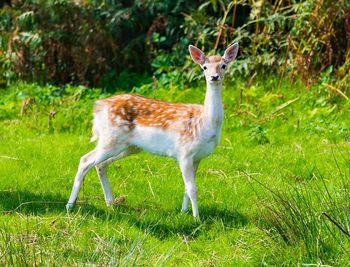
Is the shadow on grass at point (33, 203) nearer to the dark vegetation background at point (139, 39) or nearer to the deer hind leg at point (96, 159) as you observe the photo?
the deer hind leg at point (96, 159)

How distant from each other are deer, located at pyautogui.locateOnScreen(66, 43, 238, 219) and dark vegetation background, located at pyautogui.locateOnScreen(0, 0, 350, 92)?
4106 millimetres

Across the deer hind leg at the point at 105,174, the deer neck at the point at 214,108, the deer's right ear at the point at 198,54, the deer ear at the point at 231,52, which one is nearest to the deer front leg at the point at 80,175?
the deer hind leg at the point at 105,174

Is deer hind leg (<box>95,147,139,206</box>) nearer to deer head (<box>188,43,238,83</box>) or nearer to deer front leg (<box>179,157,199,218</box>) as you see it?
deer front leg (<box>179,157,199,218</box>)

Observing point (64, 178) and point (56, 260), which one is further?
point (64, 178)

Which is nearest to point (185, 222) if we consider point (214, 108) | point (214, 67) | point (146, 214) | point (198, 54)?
point (146, 214)

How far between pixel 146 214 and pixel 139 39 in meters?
6.21

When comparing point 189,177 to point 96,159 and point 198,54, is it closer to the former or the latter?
point 96,159

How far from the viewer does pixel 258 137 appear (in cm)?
1018

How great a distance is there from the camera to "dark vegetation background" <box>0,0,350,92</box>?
12.0m

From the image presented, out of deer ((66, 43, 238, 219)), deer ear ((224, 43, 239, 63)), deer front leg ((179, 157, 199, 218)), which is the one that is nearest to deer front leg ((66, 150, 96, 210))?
deer ((66, 43, 238, 219))

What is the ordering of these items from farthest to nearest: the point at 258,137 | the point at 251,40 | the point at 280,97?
the point at 251,40 < the point at 280,97 < the point at 258,137

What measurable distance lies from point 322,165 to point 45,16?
18.4 feet

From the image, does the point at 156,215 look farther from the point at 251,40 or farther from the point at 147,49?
the point at 147,49

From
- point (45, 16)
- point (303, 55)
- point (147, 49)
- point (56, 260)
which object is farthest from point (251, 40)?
point (56, 260)
